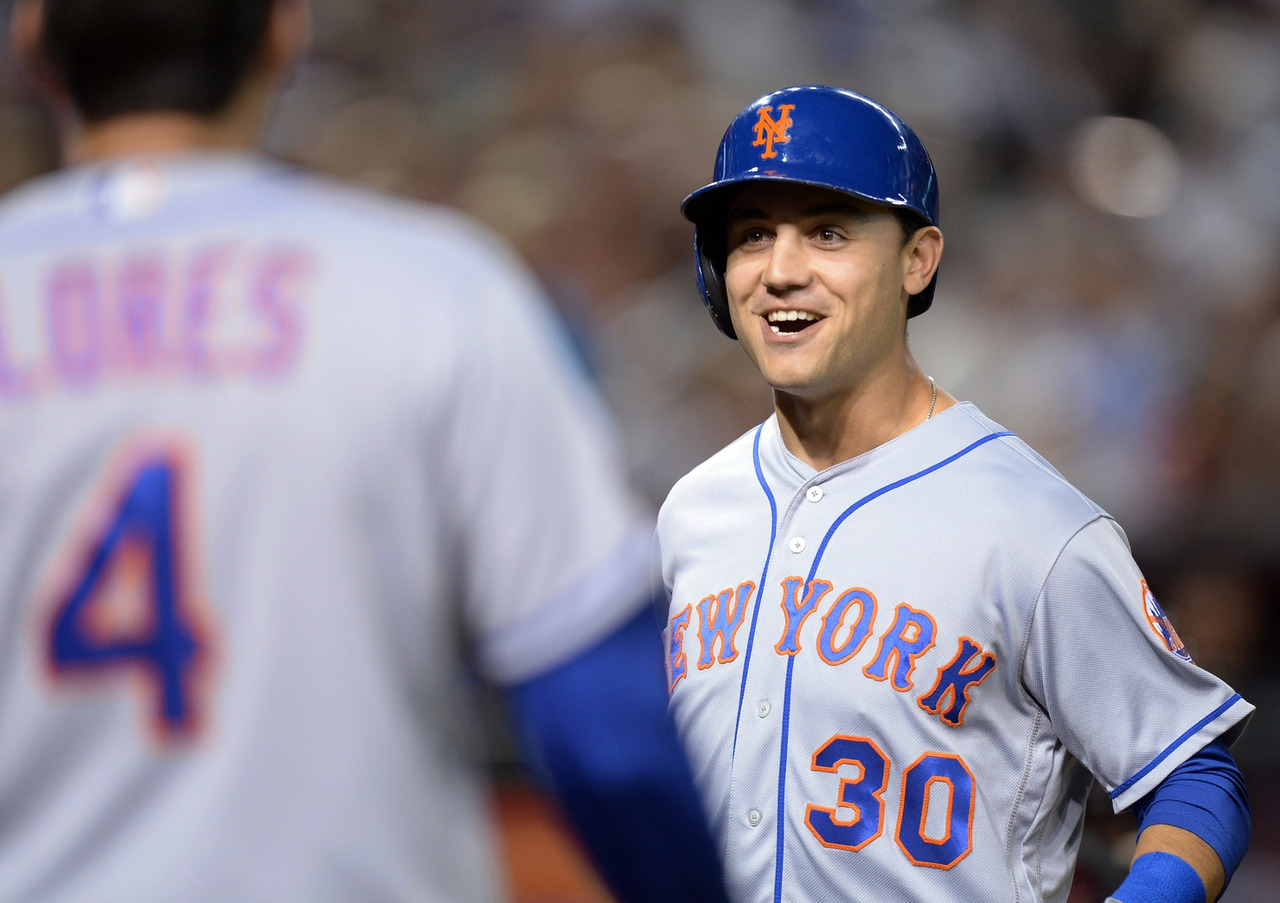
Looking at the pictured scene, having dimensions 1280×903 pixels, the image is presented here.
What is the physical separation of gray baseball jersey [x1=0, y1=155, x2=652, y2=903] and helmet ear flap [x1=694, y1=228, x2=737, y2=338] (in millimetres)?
1250

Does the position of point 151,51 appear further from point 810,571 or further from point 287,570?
point 810,571

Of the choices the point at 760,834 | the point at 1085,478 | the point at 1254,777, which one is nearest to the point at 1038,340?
the point at 1085,478

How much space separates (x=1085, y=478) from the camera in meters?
6.01

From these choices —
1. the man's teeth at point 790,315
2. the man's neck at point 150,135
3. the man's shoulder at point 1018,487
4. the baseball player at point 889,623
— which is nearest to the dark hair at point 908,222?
the baseball player at point 889,623

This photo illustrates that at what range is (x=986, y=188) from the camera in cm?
816

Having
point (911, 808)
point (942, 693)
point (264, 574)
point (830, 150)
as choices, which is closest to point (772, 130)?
point (830, 150)

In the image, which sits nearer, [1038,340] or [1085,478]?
[1085,478]

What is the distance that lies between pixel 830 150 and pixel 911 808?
3.26 feet

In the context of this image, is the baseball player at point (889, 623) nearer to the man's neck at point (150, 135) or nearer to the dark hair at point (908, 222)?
the dark hair at point (908, 222)

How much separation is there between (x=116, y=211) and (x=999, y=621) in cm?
128

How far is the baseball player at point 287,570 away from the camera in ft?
3.68

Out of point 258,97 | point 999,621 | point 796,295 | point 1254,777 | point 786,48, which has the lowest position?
point 1254,777

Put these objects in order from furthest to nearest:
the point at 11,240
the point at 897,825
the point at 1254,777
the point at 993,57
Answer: the point at 993,57 < the point at 1254,777 < the point at 897,825 < the point at 11,240

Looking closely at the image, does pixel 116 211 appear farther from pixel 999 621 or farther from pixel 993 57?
pixel 993 57
